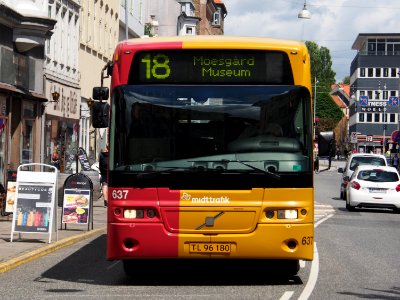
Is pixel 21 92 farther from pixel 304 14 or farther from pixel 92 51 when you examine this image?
pixel 304 14

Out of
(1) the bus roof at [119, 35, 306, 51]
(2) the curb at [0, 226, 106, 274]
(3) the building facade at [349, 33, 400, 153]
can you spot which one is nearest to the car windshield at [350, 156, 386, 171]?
(2) the curb at [0, 226, 106, 274]

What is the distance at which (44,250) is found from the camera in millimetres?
18219

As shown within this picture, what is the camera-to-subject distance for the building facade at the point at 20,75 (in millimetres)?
30031

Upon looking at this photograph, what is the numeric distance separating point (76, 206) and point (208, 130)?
9.19 m

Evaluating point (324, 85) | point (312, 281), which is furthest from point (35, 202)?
point (324, 85)

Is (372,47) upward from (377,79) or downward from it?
upward

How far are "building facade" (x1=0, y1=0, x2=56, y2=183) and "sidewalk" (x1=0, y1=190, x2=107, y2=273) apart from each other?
4.80m

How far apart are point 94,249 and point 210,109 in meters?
6.31

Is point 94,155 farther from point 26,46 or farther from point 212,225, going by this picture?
point 212,225

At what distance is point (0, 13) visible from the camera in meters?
28.7

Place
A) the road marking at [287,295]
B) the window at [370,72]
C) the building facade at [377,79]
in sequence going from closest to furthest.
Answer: the road marking at [287,295]
the building facade at [377,79]
the window at [370,72]

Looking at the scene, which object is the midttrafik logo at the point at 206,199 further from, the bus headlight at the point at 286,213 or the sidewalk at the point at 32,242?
the sidewalk at the point at 32,242

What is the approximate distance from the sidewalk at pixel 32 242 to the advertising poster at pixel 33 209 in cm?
33

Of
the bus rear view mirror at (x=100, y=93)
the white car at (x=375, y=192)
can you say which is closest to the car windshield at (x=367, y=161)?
the white car at (x=375, y=192)
